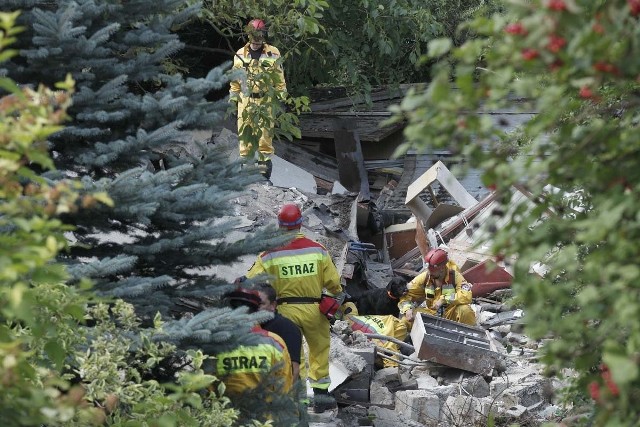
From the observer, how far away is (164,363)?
6188mm

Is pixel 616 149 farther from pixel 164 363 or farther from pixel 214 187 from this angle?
pixel 164 363

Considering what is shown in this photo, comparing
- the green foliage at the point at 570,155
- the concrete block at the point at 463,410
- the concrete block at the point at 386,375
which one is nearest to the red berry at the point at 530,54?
the green foliage at the point at 570,155

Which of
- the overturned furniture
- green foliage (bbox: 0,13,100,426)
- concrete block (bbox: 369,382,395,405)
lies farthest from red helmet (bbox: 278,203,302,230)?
green foliage (bbox: 0,13,100,426)

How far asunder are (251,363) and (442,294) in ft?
17.6

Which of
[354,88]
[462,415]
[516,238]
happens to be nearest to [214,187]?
[516,238]

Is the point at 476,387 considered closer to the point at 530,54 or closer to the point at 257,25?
the point at 257,25

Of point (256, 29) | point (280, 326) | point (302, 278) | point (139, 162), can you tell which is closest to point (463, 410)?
point (302, 278)

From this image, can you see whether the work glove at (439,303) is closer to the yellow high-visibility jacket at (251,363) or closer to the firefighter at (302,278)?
the firefighter at (302,278)

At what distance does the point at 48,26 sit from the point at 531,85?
12.1 feet

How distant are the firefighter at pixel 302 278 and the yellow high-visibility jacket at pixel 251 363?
5.69 ft

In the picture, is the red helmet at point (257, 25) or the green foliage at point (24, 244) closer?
the green foliage at point (24, 244)

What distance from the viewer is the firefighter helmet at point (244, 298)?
653cm

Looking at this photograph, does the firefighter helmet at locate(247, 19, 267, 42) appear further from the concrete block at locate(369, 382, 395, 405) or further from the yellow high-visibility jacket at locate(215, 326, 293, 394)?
the yellow high-visibility jacket at locate(215, 326, 293, 394)

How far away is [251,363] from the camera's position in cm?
613
